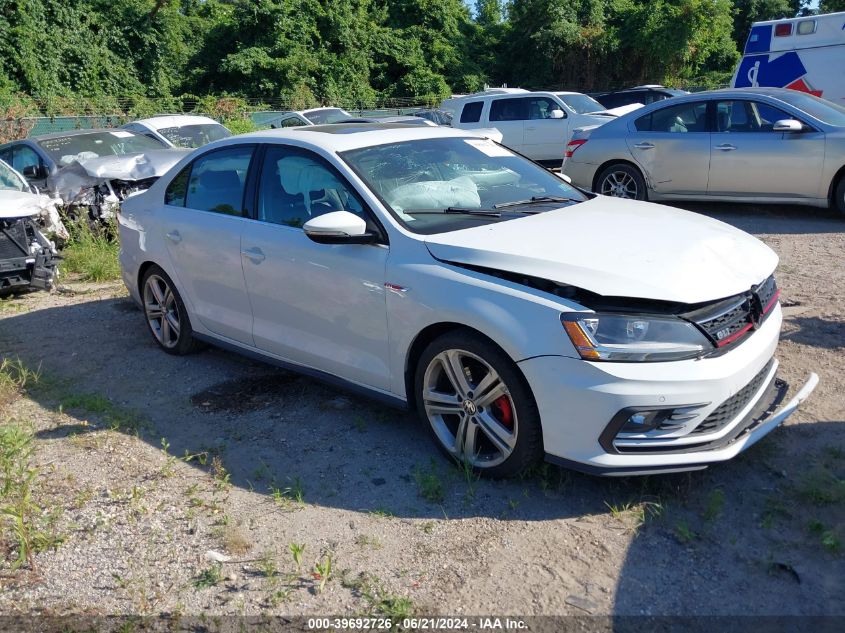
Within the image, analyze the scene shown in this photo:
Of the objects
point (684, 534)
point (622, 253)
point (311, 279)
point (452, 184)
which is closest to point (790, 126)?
point (452, 184)

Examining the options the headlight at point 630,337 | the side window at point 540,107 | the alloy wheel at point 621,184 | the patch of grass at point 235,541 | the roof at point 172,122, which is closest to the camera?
the headlight at point 630,337

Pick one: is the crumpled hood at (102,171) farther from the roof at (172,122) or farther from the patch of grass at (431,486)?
the patch of grass at (431,486)

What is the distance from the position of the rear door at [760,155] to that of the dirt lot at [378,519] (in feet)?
13.9

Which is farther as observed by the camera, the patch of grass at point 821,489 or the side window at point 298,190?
the side window at point 298,190

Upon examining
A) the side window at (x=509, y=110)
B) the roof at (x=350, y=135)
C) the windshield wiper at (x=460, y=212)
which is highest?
the roof at (x=350, y=135)

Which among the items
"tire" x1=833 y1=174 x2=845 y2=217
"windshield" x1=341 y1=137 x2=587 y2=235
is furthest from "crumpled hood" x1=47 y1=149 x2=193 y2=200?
"tire" x1=833 y1=174 x2=845 y2=217

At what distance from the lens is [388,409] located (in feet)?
16.1

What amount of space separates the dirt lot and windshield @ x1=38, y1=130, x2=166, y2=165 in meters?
7.26

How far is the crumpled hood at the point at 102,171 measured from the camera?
10.5 meters

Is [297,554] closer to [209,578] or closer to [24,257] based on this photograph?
[209,578]

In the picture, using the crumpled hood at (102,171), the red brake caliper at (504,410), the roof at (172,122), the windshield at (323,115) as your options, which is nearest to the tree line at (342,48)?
the windshield at (323,115)

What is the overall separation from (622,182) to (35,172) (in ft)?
26.6

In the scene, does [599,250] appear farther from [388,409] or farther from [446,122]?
[446,122]

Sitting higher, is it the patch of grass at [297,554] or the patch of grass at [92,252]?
the patch of grass at [297,554]
